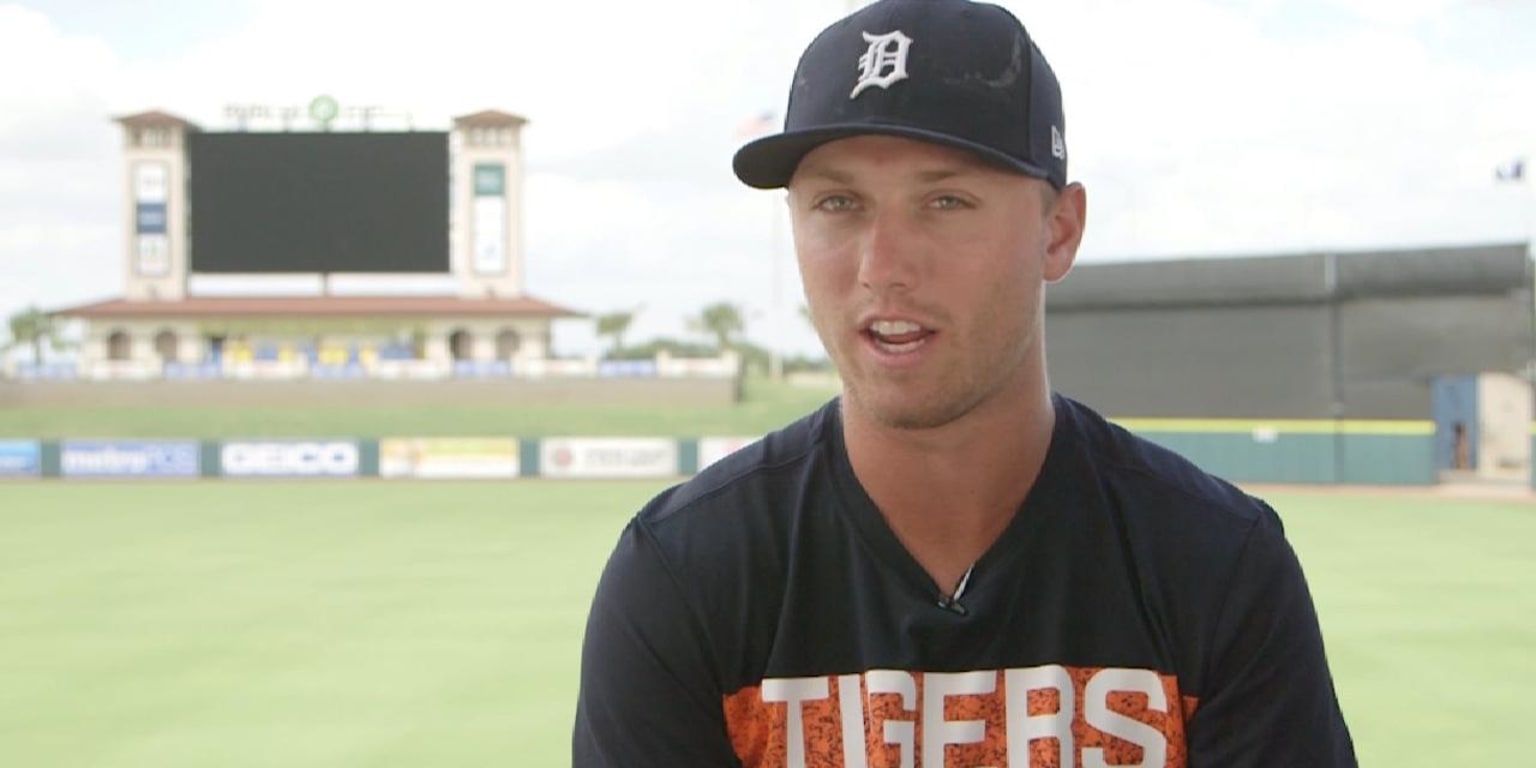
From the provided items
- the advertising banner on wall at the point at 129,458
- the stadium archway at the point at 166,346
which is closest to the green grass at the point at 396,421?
the advertising banner on wall at the point at 129,458

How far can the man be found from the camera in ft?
7.20

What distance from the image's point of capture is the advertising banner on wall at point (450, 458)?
36.6 meters

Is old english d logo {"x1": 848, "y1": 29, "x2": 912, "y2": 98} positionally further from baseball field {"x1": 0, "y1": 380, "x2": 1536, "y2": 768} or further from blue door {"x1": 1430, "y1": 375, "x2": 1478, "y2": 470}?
blue door {"x1": 1430, "y1": 375, "x2": 1478, "y2": 470}

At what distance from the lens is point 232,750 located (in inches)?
362

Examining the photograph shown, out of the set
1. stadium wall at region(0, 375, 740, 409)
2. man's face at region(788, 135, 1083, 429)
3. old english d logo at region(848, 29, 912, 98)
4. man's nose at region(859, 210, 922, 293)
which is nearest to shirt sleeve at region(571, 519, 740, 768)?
man's face at region(788, 135, 1083, 429)

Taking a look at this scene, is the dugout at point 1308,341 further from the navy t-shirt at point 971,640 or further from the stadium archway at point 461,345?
the stadium archway at point 461,345

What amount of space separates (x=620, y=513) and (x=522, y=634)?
41.7 feet

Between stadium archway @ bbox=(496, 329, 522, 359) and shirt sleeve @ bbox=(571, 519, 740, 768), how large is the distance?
5903cm

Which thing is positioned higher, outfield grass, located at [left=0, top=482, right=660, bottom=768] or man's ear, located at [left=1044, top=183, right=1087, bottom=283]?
man's ear, located at [left=1044, top=183, right=1087, bottom=283]

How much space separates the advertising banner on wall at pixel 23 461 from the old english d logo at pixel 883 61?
39800mm

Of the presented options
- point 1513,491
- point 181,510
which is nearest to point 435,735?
point 181,510

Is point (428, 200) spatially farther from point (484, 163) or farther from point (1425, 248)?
point (1425, 248)

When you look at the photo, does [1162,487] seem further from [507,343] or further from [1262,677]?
[507,343]

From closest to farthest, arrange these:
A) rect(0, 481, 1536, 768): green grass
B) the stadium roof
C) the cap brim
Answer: the cap brim < rect(0, 481, 1536, 768): green grass < the stadium roof
